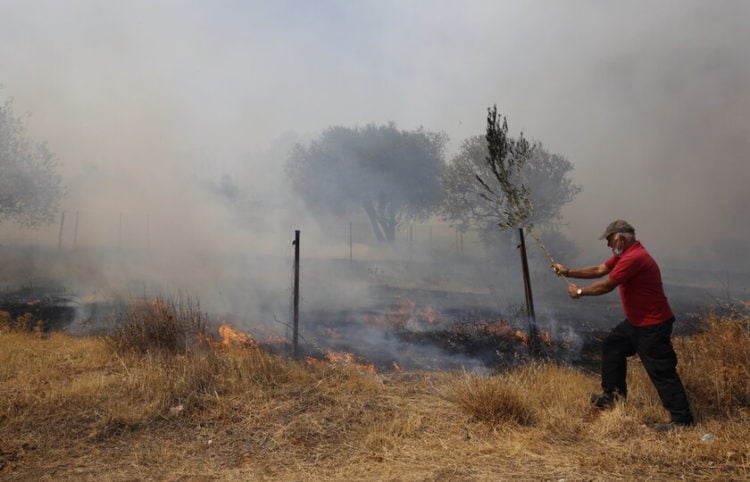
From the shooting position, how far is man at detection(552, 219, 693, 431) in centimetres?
454

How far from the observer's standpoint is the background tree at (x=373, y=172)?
23906 mm

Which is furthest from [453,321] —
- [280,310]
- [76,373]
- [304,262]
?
[304,262]

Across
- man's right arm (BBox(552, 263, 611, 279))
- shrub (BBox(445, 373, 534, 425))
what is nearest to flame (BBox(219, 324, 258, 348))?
shrub (BBox(445, 373, 534, 425))

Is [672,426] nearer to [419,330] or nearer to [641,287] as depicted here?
[641,287]

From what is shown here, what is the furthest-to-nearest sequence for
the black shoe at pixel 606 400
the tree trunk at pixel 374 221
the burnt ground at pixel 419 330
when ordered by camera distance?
the tree trunk at pixel 374 221 < the burnt ground at pixel 419 330 < the black shoe at pixel 606 400

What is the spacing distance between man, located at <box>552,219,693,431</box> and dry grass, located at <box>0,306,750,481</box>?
0.68 ft

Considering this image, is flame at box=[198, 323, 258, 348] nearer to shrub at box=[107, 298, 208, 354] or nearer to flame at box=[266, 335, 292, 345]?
shrub at box=[107, 298, 208, 354]

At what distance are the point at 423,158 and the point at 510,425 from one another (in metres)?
22.3

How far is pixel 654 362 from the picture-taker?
182 inches

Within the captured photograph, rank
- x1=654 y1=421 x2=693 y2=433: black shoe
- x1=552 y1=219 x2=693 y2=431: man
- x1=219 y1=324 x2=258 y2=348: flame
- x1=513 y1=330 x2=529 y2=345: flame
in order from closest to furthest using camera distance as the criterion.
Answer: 1. x1=654 y1=421 x2=693 y2=433: black shoe
2. x1=552 y1=219 x2=693 y2=431: man
3. x1=219 y1=324 x2=258 y2=348: flame
4. x1=513 y1=330 x2=529 y2=345: flame

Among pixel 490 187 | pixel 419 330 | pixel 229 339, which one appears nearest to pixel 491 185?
pixel 490 187

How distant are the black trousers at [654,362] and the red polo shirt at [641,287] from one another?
0.10 m

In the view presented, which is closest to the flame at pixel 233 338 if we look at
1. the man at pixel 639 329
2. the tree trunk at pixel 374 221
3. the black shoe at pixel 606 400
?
the black shoe at pixel 606 400

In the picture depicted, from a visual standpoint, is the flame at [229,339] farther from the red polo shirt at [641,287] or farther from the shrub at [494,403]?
the red polo shirt at [641,287]
